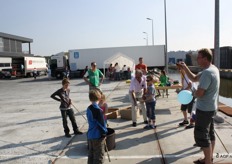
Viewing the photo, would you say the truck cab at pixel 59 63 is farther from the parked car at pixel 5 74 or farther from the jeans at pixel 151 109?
the jeans at pixel 151 109

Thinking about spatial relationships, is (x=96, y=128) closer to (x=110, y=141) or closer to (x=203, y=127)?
(x=110, y=141)

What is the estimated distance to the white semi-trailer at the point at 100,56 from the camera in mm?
36188

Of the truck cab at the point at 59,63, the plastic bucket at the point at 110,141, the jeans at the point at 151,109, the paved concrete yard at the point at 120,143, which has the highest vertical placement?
the truck cab at the point at 59,63

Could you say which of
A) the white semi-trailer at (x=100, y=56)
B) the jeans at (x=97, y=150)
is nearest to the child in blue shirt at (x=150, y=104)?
the jeans at (x=97, y=150)

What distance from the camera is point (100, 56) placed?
121 feet

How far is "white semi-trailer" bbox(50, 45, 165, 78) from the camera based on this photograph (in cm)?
3619

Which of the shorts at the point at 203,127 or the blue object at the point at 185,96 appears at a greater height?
the blue object at the point at 185,96

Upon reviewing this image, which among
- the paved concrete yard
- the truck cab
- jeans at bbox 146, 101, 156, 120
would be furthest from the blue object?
the truck cab

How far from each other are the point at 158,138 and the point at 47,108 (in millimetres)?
6587

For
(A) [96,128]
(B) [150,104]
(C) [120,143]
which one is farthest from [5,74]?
(A) [96,128]

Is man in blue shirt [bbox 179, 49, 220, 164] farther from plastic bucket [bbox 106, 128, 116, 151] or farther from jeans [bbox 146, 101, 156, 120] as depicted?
jeans [bbox 146, 101, 156, 120]

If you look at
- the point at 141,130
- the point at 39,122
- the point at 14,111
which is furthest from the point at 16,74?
the point at 141,130

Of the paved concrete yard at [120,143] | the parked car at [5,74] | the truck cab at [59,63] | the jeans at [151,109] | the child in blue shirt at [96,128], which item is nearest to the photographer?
the child in blue shirt at [96,128]

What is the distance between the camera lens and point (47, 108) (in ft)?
40.3
